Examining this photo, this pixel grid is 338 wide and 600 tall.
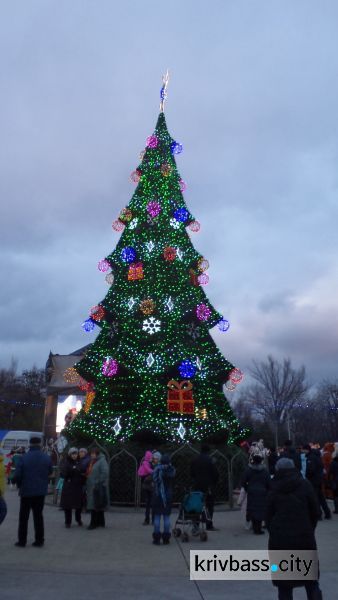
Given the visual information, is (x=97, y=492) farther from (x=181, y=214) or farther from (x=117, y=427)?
(x=181, y=214)

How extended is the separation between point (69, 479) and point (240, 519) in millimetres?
4170

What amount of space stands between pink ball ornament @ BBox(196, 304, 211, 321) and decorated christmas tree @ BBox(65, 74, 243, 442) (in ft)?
0.12

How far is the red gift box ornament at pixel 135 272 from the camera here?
18.2m

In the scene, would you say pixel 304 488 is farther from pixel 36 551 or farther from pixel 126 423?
pixel 126 423

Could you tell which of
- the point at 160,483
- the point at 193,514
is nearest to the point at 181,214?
the point at 160,483

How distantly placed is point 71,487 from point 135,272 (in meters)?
8.84

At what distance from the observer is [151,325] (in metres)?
17.2

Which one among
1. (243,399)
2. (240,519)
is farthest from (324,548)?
(243,399)

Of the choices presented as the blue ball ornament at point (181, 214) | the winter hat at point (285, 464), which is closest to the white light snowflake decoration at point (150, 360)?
the blue ball ornament at point (181, 214)

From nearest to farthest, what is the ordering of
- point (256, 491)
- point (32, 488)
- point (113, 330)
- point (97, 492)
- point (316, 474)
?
point (32, 488)
point (256, 491)
point (97, 492)
point (316, 474)
point (113, 330)

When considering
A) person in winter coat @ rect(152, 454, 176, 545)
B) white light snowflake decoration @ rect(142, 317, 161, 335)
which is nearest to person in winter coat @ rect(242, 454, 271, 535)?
person in winter coat @ rect(152, 454, 176, 545)

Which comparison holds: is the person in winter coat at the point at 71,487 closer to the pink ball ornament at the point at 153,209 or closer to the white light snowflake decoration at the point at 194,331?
the white light snowflake decoration at the point at 194,331

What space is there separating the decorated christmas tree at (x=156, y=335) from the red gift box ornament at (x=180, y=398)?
0.03 metres

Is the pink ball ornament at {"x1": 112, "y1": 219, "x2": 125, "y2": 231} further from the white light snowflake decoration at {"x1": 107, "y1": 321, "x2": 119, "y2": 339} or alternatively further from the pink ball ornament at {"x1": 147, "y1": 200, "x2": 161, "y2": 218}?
the white light snowflake decoration at {"x1": 107, "y1": 321, "x2": 119, "y2": 339}
